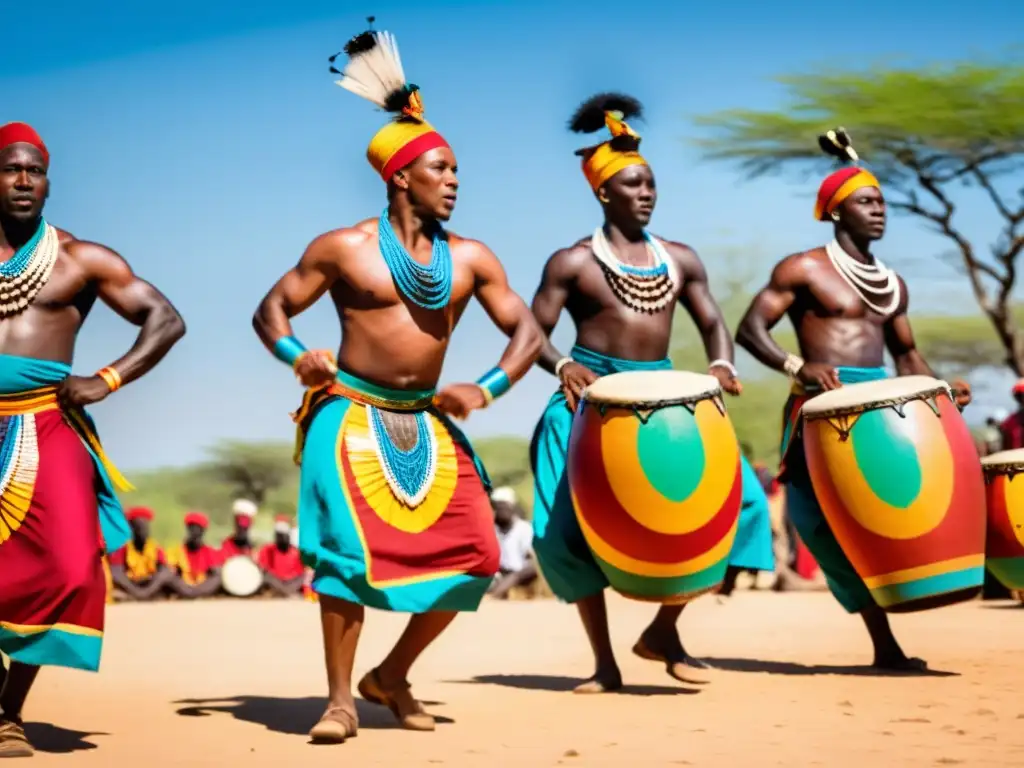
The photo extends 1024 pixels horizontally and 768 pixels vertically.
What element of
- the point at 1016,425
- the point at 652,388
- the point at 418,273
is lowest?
the point at 652,388

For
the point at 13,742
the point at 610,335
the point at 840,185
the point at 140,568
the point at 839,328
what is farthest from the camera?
the point at 140,568

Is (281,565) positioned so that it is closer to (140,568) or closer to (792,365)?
(140,568)

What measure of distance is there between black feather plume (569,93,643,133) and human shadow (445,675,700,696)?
2.57 metres

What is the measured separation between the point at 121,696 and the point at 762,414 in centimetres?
3650

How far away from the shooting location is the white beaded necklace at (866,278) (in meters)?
8.74

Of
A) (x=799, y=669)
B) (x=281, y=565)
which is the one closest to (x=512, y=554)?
(x=281, y=565)

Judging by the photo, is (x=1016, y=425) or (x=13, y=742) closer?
(x=13, y=742)

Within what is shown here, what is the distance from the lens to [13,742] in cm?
604

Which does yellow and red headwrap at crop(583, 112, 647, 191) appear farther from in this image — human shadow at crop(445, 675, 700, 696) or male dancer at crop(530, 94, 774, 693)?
human shadow at crop(445, 675, 700, 696)

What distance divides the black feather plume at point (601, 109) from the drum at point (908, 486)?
1.73 meters

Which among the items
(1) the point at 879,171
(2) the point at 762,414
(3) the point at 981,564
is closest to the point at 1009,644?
(3) the point at 981,564

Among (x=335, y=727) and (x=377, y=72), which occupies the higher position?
(x=377, y=72)

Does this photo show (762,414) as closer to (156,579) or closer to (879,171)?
(879,171)

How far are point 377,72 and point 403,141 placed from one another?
0.30 meters
